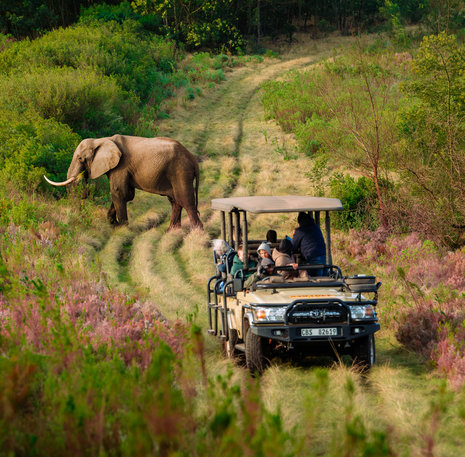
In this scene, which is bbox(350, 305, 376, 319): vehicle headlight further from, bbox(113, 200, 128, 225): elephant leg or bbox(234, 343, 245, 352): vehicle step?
bbox(113, 200, 128, 225): elephant leg

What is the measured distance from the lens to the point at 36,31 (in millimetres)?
40719

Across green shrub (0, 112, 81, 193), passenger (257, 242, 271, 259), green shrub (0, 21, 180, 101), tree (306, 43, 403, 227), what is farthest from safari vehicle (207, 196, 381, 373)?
green shrub (0, 21, 180, 101)

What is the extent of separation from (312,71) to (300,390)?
31.4m

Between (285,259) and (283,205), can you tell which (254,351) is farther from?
(283,205)

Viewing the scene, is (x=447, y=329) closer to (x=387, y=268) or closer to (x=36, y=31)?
(x=387, y=268)

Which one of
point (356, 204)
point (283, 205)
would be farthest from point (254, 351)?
point (356, 204)

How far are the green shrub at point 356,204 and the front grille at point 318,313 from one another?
8935mm

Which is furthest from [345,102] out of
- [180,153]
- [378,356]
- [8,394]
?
[8,394]

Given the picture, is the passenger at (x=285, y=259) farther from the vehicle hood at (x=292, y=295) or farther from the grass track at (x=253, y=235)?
the grass track at (x=253, y=235)

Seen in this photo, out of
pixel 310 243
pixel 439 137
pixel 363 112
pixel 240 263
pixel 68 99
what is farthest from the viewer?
pixel 363 112

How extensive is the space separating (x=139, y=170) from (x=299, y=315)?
10974 millimetres

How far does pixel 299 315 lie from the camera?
841 centimetres

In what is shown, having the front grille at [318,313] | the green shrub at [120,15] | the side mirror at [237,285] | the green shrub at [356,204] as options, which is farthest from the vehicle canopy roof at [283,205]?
the green shrub at [120,15]

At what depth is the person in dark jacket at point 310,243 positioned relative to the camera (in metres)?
10.2
